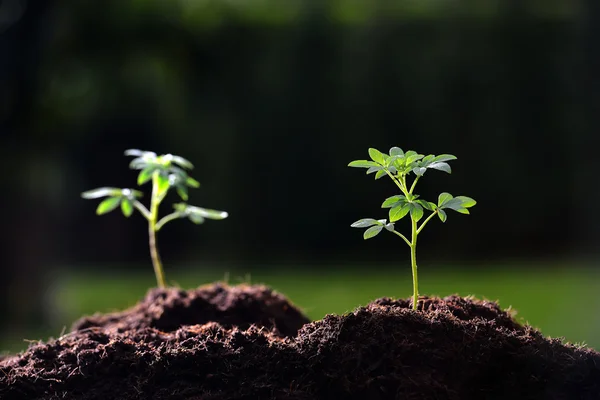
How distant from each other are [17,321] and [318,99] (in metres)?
3.09

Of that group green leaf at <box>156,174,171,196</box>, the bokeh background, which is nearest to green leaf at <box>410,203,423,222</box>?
green leaf at <box>156,174,171,196</box>

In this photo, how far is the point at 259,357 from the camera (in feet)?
3.17

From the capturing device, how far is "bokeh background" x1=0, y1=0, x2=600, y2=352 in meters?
5.04

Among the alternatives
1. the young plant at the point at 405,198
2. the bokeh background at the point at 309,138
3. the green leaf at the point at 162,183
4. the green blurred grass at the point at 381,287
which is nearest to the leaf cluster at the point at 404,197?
the young plant at the point at 405,198

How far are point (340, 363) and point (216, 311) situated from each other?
1.60ft

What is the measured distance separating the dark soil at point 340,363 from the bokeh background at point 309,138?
11.7 feet

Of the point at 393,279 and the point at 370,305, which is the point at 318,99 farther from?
the point at 370,305

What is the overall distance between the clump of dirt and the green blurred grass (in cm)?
222

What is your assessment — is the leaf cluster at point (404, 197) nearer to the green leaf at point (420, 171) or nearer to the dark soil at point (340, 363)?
the green leaf at point (420, 171)

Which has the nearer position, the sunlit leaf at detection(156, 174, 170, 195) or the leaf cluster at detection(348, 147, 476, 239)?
the leaf cluster at detection(348, 147, 476, 239)

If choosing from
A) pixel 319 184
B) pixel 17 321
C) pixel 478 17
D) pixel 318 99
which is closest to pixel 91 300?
pixel 17 321

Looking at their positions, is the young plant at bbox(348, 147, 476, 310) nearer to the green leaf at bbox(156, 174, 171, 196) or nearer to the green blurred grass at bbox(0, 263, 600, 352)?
the green leaf at bbox(156, 174, 171, 196)

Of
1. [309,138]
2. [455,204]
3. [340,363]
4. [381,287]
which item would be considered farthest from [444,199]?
[309,138]

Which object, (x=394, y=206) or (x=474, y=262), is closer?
(x=394, y=206)
